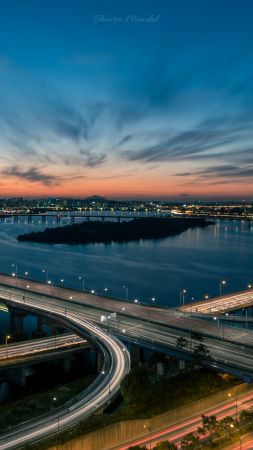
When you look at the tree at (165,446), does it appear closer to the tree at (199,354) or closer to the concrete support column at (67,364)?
the tree at (199,354)

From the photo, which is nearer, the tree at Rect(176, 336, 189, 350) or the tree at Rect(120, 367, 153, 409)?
the tree at Rect(120, 367, 153, 409)

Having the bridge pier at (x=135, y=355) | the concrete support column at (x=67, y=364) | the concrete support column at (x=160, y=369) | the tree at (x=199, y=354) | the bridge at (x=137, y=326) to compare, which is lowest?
the concrete support column at (x=67, y=364)

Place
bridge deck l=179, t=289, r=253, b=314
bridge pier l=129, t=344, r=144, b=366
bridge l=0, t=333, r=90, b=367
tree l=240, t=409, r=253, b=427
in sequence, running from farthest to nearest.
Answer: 1. bridge deck l=179, t=289, r=253, b=314
2. bridge pier l=129, t=344, r=144, b=366
3. bridge l=0, t=333, r=90, b=367
4. tree l=240, t=409, r=253, b=427

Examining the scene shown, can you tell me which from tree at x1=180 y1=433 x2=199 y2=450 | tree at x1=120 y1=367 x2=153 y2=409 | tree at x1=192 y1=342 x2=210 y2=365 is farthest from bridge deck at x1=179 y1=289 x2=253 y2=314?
tree at x1=180 y1=433 x2=199 y2=450

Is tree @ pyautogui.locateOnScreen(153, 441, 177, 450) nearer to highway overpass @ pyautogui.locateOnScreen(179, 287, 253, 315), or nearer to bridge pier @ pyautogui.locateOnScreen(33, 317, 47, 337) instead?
highway overpass @ pyautogui.locateOnScreen(179, 287, 253, 315)

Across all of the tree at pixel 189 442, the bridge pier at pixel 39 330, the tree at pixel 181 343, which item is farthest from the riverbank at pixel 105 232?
the tree at pixel 189 442
